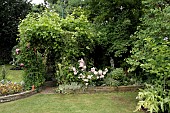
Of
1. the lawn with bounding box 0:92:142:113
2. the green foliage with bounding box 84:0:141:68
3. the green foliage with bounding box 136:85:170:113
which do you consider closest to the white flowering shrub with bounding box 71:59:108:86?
the lawn with bounding box 0:92:142:113

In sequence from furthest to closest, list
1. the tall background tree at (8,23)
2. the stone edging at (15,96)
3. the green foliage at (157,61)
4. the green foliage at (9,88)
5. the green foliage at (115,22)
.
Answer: the tall background tree at (8,23), the green foliage at (115,22), the green foliage at (9,88), the stone edging at (15,96), the green foliage at (157,61)

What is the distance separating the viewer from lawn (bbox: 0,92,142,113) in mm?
5746

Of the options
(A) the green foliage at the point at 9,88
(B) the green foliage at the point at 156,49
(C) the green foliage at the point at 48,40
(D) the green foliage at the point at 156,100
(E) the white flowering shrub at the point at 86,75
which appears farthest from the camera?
(E) the white flowering shrub at the point at 86,75

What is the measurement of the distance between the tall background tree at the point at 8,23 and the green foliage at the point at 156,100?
1139cm

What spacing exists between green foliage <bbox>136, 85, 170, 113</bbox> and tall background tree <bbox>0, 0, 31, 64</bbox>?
37.4 feet

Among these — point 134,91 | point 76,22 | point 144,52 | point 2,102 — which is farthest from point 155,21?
point 2,102

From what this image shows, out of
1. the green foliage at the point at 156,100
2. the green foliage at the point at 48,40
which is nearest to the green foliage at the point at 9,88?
the green foliage at the point at 48,40

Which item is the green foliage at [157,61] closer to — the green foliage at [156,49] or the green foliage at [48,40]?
the green foliage at [156,49]

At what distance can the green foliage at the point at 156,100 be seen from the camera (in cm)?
519

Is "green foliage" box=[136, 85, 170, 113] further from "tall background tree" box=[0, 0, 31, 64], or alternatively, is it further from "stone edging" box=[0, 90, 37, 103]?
"tall background tree" box=[0, 0, 31, 64]

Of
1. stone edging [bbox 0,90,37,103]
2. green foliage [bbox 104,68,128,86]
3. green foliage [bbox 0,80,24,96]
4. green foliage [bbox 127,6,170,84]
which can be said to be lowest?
stone edging [bbox 0,90,37,103]

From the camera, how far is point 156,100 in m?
5.30

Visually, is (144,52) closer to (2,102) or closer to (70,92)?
(70,92)

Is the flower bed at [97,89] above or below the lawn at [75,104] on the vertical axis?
above
